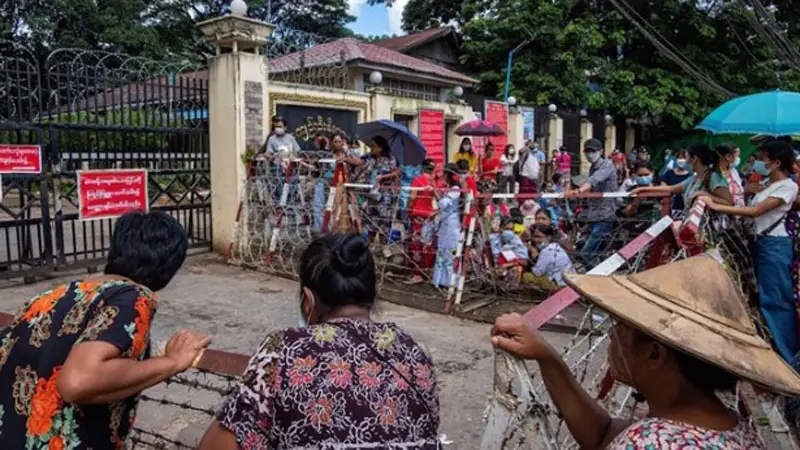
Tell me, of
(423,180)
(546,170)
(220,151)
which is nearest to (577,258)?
(423,180)

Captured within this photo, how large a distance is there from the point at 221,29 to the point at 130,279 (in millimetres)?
7377

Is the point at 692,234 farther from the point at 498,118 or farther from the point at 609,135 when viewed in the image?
the point at 609,135

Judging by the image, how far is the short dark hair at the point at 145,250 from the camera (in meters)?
1.79

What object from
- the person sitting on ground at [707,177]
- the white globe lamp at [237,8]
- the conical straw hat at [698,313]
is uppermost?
the white globe lamp at [237,8]

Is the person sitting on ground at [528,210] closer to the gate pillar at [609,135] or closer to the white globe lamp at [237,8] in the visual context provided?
the white globe lamp at [237,8]

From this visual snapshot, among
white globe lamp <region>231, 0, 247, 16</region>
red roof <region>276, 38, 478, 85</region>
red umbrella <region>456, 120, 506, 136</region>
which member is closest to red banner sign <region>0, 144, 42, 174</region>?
white globe lamp <region>231, 0, 247, 16</region>

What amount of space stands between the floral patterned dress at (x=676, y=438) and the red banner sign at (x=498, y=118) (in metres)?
14.3

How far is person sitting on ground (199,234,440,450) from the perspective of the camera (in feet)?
4.69

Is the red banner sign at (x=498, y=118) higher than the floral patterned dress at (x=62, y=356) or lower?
higher

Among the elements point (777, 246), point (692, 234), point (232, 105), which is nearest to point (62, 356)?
point (692, 234)

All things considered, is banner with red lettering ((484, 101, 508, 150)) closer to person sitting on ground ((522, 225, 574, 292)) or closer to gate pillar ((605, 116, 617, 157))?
gate pillar ((605, 116, 617, 157))

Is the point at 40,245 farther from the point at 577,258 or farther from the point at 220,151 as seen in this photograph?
the point at 577,258

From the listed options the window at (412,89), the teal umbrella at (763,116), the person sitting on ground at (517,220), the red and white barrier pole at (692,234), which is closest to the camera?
the red and white barrier pole at (692,234)

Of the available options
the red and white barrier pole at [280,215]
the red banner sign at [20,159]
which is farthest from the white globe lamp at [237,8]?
the red banner sign at [20,159]
